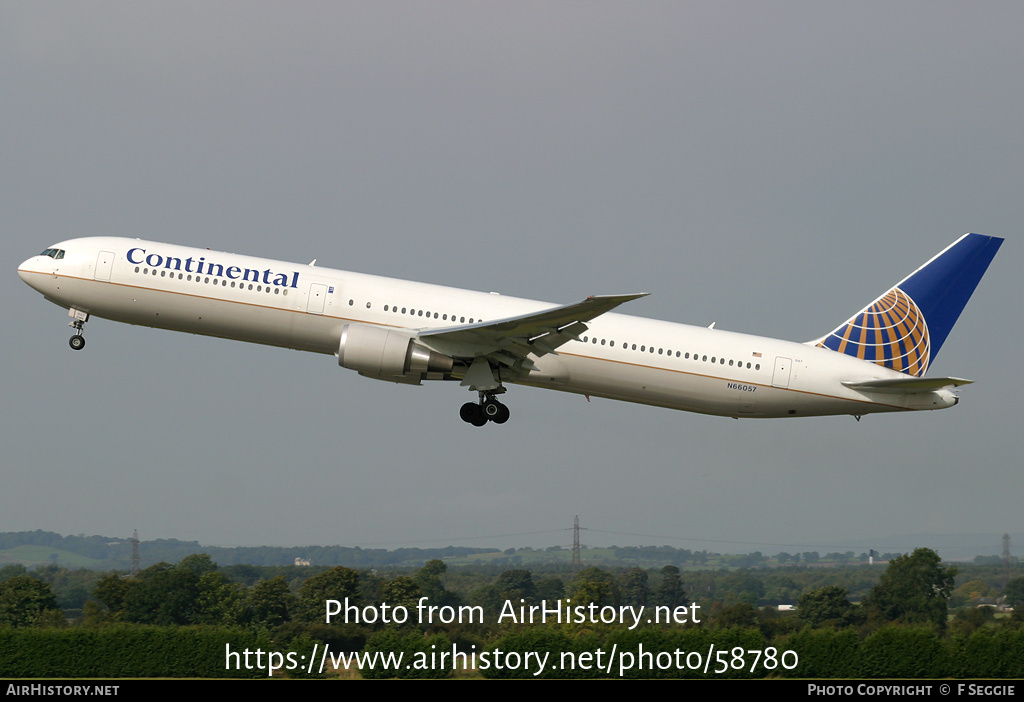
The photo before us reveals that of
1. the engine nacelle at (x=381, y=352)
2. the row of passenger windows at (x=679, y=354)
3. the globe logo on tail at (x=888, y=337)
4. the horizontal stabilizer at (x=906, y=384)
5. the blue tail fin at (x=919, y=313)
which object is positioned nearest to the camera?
the engine nacelle at (x=381, y=352)

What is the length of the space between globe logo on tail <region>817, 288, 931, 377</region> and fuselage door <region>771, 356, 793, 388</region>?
3.02m

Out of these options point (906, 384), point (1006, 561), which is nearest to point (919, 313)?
point (906, 384)

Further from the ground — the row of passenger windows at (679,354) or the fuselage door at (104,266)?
the fuselage door at (104,266)

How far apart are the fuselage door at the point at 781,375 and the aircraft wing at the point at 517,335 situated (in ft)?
23.1

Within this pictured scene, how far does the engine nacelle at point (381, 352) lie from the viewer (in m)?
31.2

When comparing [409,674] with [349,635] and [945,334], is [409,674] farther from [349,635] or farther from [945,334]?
[945,334]

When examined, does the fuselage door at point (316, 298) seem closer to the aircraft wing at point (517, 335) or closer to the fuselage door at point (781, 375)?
the aircraft wing at point (517, 335)

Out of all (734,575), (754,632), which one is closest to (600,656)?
(754,632)

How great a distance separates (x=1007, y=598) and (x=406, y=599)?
2270 inches

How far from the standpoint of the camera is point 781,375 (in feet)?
112

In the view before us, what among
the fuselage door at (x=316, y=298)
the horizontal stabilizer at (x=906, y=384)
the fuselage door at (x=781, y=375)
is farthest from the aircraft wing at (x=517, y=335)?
the horizontal stabilizer at (x=906, y=384)

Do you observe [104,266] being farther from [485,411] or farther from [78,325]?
[485,411]

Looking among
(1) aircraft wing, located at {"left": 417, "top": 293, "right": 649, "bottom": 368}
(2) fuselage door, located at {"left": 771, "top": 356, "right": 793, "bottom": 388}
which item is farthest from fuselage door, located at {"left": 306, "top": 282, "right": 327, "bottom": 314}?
(2) fuselage door, located at {"left": 771, "top": 356, "right": 793, "bottom": 388}

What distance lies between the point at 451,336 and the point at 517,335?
204 cm
